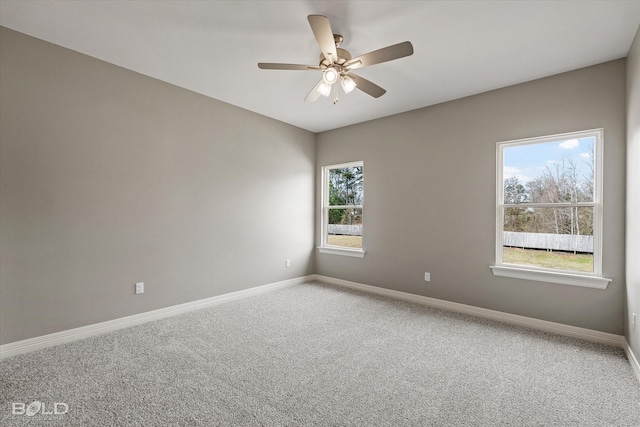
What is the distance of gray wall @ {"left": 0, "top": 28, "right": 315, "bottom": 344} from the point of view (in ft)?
7.99

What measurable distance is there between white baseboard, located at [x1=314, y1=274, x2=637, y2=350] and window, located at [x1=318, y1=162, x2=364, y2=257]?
2.38 feet

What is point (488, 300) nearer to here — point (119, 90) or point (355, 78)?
point (355, 78)

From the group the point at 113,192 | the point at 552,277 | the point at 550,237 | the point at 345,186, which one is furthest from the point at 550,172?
the point at 113,192

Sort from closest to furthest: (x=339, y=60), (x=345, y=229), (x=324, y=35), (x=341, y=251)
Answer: (x=324, y=35) < (x=339, y=60) < (x=341, y=251) < (x=345, y=229)

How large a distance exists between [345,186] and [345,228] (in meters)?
0.73

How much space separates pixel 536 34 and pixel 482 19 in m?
0.56

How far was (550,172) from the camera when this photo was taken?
3107 millimetres

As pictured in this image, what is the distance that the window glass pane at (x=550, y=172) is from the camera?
9.53 feet

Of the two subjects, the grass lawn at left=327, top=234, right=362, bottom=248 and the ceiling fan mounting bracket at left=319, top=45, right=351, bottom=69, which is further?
the grass lawn at left=327, top=234, right=362, bottom=248

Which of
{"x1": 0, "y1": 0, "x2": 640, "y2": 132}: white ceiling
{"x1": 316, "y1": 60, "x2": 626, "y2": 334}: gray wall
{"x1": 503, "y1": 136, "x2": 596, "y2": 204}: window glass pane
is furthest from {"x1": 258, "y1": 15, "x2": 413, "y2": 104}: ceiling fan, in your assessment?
{"x1": 503, "y1": 136, "x2": 596, "y2": 204}: window glass pane

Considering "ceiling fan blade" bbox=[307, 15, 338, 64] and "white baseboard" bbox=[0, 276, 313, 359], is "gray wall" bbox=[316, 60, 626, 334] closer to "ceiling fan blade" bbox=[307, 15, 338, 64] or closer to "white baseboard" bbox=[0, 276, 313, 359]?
"white baseboard" bbox=[0, 276, 313, 359]

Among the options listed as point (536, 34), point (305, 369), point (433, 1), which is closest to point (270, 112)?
point (433, 1)

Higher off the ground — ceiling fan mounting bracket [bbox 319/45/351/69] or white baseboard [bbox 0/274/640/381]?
ceiling fan mounting bracket [bbox 319/45/351/69]

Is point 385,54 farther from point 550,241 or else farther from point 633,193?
point 550,241
